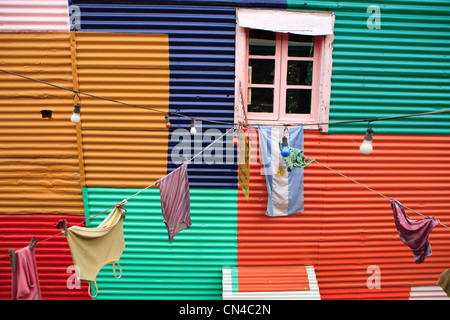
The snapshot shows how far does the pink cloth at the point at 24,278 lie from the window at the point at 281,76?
3.45 m

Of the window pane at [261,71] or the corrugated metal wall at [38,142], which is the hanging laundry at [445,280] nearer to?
the window pane at [261,71]

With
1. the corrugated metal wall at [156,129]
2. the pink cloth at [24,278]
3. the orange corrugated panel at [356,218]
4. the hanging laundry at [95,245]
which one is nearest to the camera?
the pink cloth at [24,278]

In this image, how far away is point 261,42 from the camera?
4.95 m

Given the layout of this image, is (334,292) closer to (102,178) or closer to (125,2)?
(102,178)

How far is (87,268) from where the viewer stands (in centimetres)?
357

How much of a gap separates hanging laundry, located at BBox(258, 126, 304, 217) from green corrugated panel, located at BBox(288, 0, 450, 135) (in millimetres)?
921

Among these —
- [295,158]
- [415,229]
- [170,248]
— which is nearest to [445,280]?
[415,229]

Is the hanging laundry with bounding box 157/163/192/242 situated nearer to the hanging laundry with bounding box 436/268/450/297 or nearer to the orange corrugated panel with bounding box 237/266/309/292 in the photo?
the orange corrugated panel with bounding box 237/266/309/292

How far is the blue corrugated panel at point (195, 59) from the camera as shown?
15.6ft

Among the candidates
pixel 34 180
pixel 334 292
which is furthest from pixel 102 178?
pixel 334 292

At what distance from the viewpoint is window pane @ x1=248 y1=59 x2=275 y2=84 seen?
5012 mm

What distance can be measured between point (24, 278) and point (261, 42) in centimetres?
458

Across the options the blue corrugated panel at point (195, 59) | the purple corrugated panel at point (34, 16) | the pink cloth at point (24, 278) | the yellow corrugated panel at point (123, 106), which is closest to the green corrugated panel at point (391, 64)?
the blue corrugated panel at point (195, 59)

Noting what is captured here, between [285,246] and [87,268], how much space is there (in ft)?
10.7
